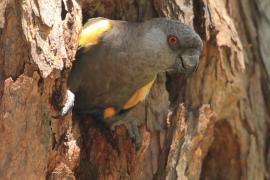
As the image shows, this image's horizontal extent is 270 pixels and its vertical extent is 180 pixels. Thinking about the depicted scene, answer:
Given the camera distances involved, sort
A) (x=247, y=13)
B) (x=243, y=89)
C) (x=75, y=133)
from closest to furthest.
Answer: (x=75, y=133)
(x=243, y=89)
(x=247, y=13)

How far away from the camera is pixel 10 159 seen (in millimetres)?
2908

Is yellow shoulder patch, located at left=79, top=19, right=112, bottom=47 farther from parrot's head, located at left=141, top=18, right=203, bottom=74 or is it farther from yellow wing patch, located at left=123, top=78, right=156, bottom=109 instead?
yellow wing patch, located at left=123, top=78, right=156, bottom=109

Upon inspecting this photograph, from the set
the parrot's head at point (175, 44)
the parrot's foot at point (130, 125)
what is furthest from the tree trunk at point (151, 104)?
the parrot's head at point (175, 44)

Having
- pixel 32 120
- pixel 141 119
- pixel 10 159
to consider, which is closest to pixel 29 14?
pixel 32 120

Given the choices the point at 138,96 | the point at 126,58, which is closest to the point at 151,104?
the point at 138,96

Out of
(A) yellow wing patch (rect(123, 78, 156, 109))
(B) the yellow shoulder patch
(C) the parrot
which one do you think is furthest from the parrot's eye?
(B) the yellow shoulder patch

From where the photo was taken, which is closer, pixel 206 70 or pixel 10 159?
pixel 10 159

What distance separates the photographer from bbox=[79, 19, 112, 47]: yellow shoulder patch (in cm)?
367

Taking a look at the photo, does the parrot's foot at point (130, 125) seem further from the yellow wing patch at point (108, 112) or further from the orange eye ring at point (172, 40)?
the orange eye ring at point (172, 40)

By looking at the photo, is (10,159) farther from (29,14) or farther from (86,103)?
(86,103)

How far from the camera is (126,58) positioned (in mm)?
3773

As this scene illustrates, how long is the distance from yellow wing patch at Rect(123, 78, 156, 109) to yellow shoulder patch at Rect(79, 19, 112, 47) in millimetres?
476

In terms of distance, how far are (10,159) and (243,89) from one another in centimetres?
211

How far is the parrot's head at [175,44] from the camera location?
3.69 metres
